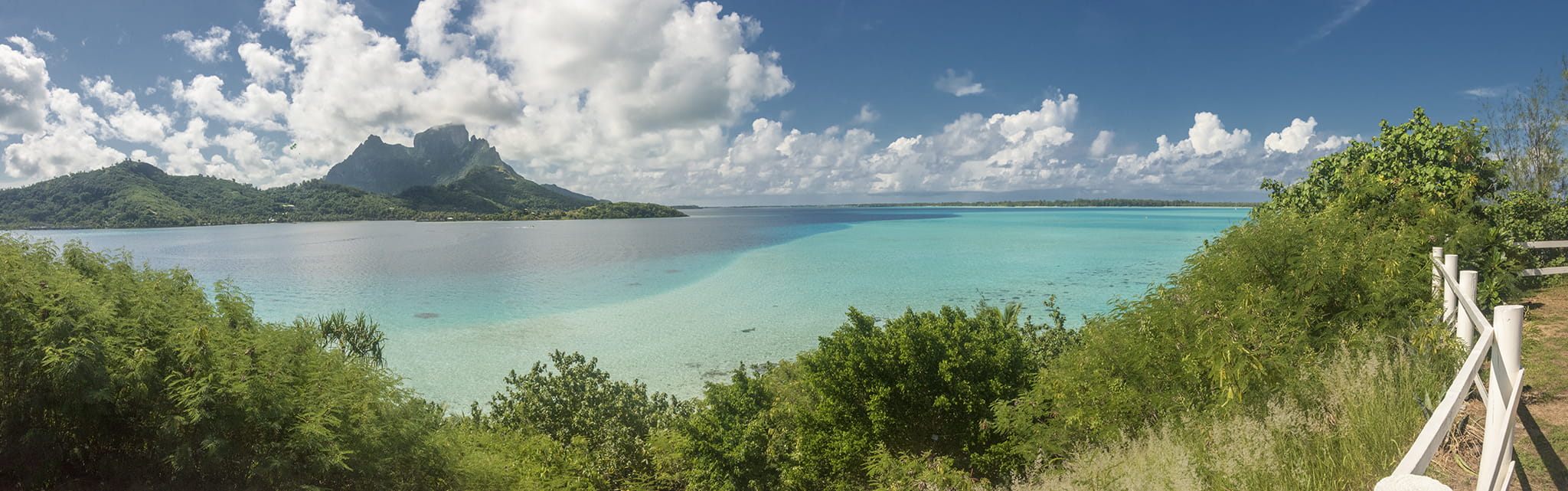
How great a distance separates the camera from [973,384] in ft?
44.0

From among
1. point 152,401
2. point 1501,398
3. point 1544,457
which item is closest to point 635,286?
point 152,401

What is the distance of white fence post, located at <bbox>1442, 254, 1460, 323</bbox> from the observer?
632cm

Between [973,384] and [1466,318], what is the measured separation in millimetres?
8294

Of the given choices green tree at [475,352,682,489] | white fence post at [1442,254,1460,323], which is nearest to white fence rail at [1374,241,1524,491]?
white fence post at [1442,254,1460,323]

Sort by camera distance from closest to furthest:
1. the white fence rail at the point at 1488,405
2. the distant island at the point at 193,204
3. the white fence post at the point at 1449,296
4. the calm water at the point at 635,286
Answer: the white fence rail at the point at 1488,405 < the white fence post at the point at 1449,296 < the calm water at the point at 635,286 < the distant island at the point at 193,204

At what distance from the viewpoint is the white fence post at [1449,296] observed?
6320 mm

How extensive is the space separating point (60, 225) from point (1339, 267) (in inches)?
7678

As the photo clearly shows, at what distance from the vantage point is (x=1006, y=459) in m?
12.4

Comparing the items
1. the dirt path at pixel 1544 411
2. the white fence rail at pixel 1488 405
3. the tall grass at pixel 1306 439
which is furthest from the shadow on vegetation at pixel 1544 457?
the white fence rail at pixel 1488 405

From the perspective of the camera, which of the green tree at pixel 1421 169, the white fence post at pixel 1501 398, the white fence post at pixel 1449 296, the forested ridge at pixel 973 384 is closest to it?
the white fence post at pixel 1501 398

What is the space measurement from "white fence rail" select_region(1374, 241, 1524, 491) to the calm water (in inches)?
963

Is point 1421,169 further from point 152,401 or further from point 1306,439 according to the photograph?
point 152,401

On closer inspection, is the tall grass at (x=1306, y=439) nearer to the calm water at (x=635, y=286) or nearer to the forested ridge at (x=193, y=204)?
the calm water at (x=635, y=286)

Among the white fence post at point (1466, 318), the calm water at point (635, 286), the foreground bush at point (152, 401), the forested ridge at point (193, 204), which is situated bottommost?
the calm water at point (635, 286)
